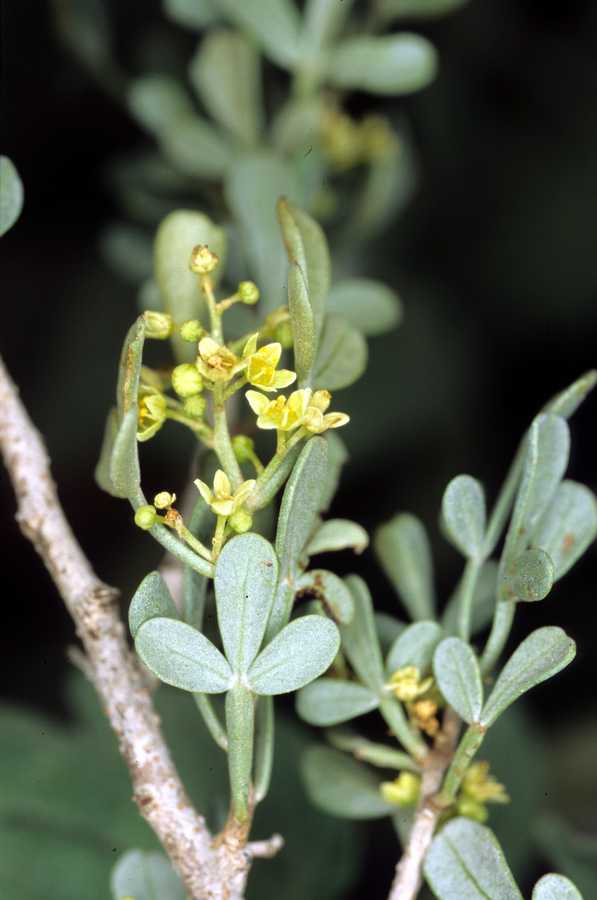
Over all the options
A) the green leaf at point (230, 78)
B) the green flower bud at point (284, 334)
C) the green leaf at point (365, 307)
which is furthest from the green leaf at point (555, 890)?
the green leaf at point (230, 78)

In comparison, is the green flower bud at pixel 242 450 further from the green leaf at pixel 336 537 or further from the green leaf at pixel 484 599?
the green leaf at pixel 484 599

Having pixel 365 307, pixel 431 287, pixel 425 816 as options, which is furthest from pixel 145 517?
pixel 431 287

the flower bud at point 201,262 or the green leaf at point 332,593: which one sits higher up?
the flower bud at point 201,262

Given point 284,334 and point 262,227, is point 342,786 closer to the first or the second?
point 284,334

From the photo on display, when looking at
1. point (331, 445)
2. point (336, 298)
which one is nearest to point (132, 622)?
point (331, 445)

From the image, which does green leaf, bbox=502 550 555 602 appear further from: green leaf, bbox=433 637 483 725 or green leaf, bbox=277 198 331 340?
green leaf, bbox=277 198 331 340

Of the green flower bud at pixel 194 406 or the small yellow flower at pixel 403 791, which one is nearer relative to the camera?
the green flower bud at pixel 194 406
